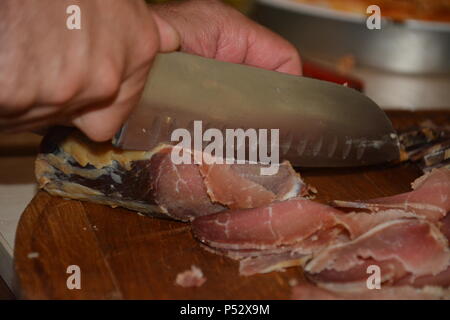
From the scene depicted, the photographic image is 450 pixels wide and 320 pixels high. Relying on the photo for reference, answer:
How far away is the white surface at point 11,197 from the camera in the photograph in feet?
7.23

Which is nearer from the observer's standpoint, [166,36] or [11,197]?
[166,36]

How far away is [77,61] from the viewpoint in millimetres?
1714

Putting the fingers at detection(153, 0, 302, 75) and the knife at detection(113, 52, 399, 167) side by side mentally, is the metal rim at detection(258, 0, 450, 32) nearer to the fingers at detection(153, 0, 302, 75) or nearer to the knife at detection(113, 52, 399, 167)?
the fingers at detection(153, 0, 302, 75)

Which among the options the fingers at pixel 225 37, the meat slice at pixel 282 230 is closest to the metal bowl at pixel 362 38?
the fingers at pixel 225 37

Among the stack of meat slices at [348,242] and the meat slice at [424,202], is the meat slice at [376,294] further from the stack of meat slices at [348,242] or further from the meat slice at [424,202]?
the meat slice at [424,202]

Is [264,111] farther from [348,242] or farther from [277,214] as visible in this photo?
[348,242]

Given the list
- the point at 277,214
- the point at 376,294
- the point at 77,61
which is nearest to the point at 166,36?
the point at 77,61

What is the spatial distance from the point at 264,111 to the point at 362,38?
181 centimetres

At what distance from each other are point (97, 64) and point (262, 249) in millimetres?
733

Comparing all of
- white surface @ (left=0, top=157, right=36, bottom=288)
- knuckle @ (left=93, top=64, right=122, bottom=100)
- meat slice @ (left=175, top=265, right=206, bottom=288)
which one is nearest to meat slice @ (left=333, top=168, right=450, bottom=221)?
meat slice @ (left=175, top=265, right=206, bottom=288)

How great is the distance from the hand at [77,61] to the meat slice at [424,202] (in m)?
0.77

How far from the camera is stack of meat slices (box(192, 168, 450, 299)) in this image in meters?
1.97

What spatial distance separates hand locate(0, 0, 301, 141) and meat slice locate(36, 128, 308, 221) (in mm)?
243
